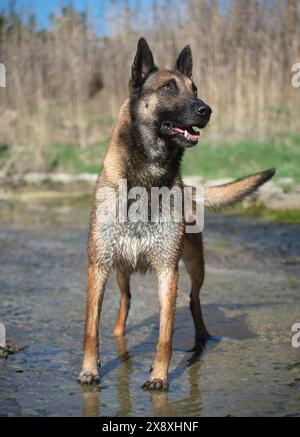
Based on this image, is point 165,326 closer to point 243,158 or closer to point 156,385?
point 156,385

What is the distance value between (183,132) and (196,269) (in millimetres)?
1230

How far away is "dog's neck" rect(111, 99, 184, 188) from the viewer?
15.6 ft

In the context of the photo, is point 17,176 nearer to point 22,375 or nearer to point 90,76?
point 90,76

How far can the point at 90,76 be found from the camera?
20.6m

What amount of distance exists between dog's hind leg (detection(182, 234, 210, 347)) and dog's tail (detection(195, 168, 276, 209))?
20.5 inches

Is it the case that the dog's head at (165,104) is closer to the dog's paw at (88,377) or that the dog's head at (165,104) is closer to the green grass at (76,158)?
the dog's paw at (88,377)

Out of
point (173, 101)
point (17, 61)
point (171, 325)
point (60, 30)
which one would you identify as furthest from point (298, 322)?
point (60, 30)

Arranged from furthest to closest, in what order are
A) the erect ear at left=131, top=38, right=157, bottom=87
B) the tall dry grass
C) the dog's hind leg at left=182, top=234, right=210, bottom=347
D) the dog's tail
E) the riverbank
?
the tall dry grass
the riverbank
the dog's tail
the dog's hind leg at left=182, top=234, right=210, bottom=347
the erect ear at left=131, top=38, right=157, bottom=87

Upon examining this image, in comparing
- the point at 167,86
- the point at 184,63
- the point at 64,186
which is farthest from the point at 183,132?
the point at 64,186

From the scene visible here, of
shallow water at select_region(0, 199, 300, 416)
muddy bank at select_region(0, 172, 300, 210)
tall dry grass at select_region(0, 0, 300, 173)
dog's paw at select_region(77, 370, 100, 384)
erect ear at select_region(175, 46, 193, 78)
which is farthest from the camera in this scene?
tall dry grass at select_region(0, 0, 300, 173)

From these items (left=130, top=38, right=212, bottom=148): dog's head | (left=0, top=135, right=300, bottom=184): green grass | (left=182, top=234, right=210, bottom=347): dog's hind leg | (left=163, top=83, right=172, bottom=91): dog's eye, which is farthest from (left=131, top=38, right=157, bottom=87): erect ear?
(left=0, top=135, right=300, bottom=184): green grass

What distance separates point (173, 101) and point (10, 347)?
6.47 ft

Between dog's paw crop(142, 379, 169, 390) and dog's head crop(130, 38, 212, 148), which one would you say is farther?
dog's head crop(130, 38, 212, 148)

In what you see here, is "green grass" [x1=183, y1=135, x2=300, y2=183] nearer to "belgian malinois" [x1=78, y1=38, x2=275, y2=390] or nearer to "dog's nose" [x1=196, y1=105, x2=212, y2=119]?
"belgian malinois" [x1=78, y1=38, x2=275, y2=390]
